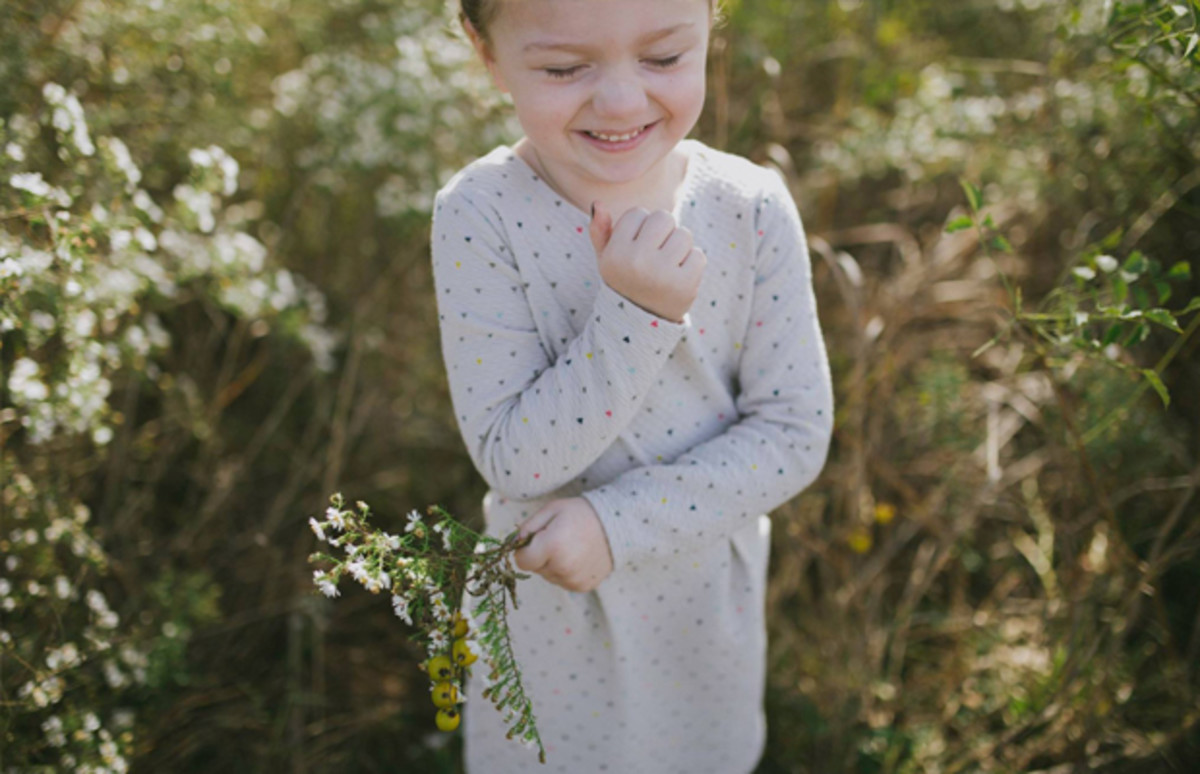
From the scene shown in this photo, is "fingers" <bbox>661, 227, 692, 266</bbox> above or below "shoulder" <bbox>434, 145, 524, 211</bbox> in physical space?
below

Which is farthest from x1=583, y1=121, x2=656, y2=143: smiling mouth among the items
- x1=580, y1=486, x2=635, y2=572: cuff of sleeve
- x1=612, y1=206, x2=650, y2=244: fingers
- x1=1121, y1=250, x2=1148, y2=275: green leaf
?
x1=1121, y1=250, x2=1148, y2=275: green leaf

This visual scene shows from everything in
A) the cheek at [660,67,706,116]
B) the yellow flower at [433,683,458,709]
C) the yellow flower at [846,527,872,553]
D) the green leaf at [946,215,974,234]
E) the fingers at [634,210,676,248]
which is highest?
the cheek at [660,67,706,116]

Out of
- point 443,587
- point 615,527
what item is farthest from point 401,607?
point 615,527

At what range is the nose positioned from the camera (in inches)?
43.6

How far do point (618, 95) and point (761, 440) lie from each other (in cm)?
49

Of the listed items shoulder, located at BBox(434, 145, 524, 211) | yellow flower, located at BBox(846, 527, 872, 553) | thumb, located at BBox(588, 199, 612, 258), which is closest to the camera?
thumb, located at BBox(588, 199, 612, 258)

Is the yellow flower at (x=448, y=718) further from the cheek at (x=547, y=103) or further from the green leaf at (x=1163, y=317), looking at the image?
the green leaf at (x=1163, y=317)

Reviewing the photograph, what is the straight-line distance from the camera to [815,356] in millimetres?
1343

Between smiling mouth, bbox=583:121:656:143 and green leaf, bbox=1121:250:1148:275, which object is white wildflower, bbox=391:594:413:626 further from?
green leaf, bbox=1121:250:1148:275

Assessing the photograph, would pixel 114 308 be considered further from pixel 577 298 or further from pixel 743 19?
pixel 743 19

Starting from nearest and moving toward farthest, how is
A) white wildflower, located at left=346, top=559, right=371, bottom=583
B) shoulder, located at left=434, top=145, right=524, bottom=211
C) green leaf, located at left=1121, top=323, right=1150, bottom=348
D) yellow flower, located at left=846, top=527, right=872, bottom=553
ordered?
white wildflower, located at left=346, top=559, right=371, bottom=583, shoulder, located at left=434, top=145, right=524, bottom=211, green leaf, located at left=1121, top=323, right=1150, bottom=348, yellow flower, located at left=846, top=527, right=872, bottom=553

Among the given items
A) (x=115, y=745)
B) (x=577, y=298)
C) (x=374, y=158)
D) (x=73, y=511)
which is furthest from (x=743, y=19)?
(x=115, y=745)

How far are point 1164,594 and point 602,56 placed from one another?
2.08 meters

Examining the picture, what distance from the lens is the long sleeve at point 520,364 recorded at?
1.12m
